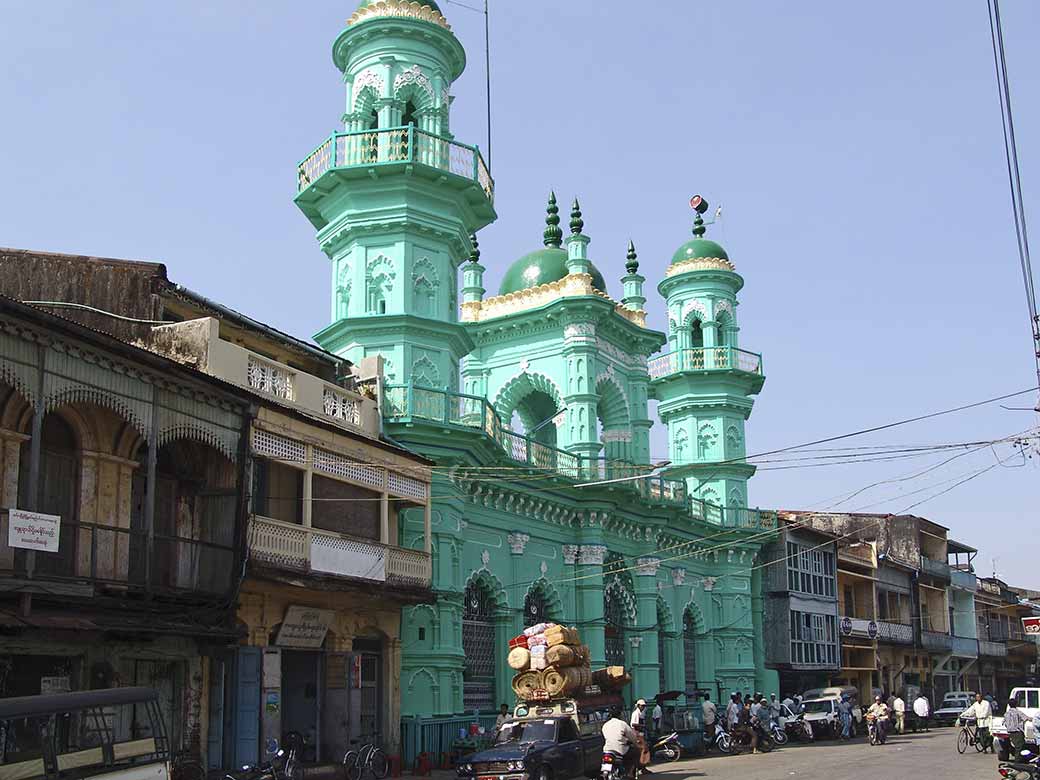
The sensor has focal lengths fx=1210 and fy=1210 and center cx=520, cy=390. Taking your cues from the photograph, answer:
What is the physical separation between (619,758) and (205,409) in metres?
9.03

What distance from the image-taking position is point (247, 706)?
67.9ft

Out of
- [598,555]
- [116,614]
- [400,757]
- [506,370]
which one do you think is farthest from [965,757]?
[116,614]

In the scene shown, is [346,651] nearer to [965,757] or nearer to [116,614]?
[116,614]

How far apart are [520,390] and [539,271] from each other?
4.02m

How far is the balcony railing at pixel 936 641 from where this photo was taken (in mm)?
62219

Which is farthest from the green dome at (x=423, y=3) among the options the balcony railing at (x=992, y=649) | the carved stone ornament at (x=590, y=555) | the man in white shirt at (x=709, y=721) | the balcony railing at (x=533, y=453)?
the balcony railing at (x=992, y=649)

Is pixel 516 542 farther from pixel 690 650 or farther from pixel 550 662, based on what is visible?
pixel 690 650

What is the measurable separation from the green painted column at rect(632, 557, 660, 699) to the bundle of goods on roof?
11.4 metres

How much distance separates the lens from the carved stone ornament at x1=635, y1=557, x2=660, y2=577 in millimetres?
37250

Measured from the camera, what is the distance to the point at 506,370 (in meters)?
39.2

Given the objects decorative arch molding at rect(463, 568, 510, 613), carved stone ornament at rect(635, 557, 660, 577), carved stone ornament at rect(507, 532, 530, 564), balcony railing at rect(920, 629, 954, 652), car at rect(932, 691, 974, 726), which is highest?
carved stone ornament at rect(507, 532, 530, 564)

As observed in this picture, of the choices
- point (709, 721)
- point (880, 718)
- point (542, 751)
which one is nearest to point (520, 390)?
point (709, 721)

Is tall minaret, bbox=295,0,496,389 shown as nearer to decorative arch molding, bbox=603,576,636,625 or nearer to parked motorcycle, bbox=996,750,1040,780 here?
decorative arch molding, bbox=603,576,636,625

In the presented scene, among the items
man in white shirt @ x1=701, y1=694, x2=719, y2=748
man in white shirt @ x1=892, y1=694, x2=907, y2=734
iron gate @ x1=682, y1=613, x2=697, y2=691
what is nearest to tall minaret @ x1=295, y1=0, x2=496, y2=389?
man in white shirt @ x1=701, y1=694, x2=719, y2=748
